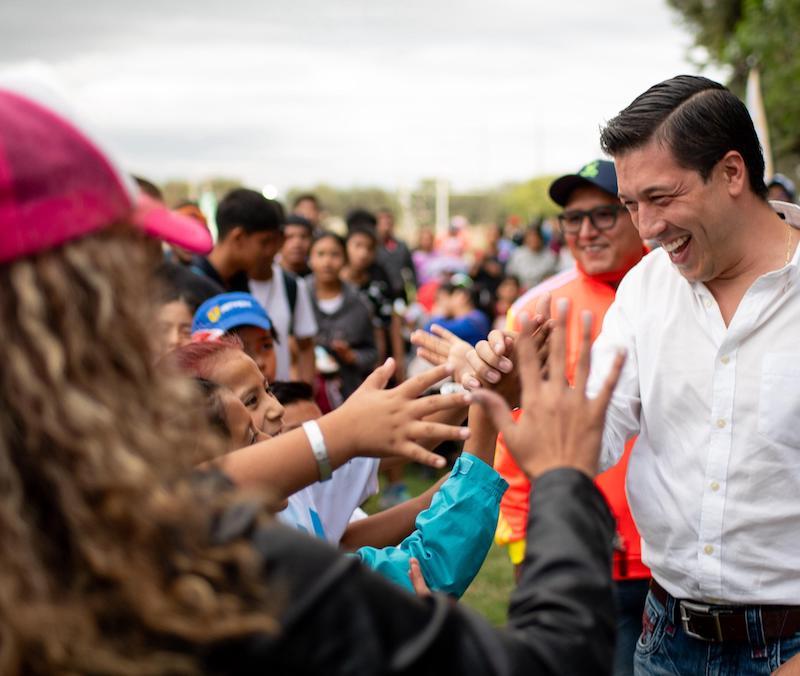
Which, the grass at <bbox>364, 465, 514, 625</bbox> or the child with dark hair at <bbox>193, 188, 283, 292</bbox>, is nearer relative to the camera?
the child with dark hair at <bbox>193, 188, 283, 292</bbox>

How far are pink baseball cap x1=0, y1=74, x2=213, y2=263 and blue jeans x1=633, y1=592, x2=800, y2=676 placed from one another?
1991 mm

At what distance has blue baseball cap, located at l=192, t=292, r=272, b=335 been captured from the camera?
4594 mm

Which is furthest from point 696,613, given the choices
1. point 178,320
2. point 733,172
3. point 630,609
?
point 178,320

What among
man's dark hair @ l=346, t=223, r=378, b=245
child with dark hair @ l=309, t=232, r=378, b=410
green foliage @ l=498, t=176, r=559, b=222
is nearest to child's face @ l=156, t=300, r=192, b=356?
child with dark hair @ l=309, t=232, r=378, b=410

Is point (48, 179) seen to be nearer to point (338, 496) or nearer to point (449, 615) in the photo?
point (449, 615)

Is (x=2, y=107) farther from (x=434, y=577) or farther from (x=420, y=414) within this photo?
(x=434, y=577)

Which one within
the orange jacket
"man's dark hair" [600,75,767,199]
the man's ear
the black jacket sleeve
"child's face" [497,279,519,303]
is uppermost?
"man's dark hair" [600,75,767,199]

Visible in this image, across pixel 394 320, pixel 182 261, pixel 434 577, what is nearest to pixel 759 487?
pixel 434 577

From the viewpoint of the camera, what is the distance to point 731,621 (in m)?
2.50

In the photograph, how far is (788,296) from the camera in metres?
2.47

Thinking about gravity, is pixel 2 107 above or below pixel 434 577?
above

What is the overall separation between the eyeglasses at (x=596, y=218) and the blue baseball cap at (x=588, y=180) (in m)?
0.07

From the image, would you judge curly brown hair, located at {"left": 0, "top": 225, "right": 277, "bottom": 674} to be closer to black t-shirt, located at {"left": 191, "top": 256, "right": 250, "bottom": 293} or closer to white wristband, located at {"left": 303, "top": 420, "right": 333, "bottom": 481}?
white wristband, located at {"left": 303, "top": 420, "right": 333, "bottom": 481}

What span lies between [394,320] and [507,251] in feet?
37.1
